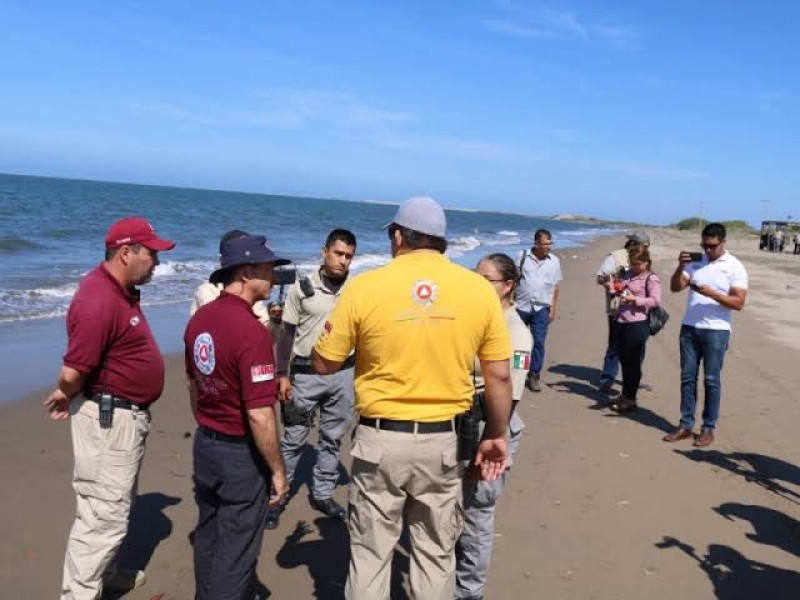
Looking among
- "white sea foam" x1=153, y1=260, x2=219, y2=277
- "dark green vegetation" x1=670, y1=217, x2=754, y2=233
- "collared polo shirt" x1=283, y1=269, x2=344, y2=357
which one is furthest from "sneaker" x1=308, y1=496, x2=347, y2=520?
"dark green vegetation" x1=670, y1=217, x2=754, y2=233

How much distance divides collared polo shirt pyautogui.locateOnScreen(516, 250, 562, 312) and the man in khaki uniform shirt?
152 inches

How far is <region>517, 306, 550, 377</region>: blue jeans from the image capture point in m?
8.15

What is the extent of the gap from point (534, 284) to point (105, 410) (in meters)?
5.77

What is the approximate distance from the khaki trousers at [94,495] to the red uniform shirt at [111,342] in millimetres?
135

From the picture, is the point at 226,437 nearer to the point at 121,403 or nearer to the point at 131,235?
the point at 121,403

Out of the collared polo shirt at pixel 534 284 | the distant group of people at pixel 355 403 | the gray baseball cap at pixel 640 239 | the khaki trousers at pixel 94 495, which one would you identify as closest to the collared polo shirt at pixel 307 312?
the distant group of people at pixel 355 403

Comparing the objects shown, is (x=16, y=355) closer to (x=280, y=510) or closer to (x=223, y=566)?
(x=280, y=510)

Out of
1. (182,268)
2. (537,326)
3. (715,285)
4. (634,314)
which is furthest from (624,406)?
(182,268)

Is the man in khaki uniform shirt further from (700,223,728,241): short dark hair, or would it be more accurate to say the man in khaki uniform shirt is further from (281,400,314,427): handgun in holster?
(700,223,728,241): short dark hair

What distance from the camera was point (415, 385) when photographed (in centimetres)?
274

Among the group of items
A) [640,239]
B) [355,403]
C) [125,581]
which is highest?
[640,239]

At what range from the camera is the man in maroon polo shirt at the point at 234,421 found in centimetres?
290

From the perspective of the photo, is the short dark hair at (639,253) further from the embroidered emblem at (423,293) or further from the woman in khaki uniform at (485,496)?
the embroidered emblem at (423,293)

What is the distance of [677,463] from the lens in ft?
19.5
